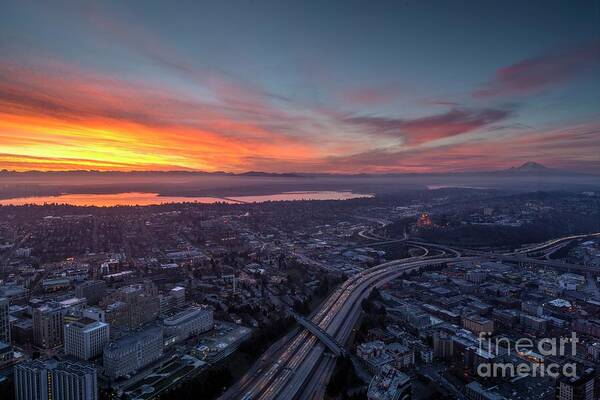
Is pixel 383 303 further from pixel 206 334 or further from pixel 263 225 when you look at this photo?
pixel 263 225

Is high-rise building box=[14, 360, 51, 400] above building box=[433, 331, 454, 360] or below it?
above

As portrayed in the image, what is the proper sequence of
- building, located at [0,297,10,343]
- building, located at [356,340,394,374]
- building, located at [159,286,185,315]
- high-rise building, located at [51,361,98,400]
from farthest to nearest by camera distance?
building, located at [159,286,185,315] < building, located at [0,297,10,343] < building, located at [356,340,394,374] < high-rise building, located at [51,361,98,400]

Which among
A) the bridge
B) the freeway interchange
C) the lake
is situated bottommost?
the freeway interchange

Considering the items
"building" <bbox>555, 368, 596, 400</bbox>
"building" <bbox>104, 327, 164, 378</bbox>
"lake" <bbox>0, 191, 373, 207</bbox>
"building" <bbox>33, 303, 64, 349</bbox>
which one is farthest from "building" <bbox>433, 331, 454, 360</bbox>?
"lake" <bbox>0, 191, 373, 207</bbox>

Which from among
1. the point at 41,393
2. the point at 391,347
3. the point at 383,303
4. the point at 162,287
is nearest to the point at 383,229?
the point at 383,303

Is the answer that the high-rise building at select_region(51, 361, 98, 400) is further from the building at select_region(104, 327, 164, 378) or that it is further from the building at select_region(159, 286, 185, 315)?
the building at select_region(159, 286, 185, 315)

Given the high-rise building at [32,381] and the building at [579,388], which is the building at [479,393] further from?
the high-rise building at [32,381]
